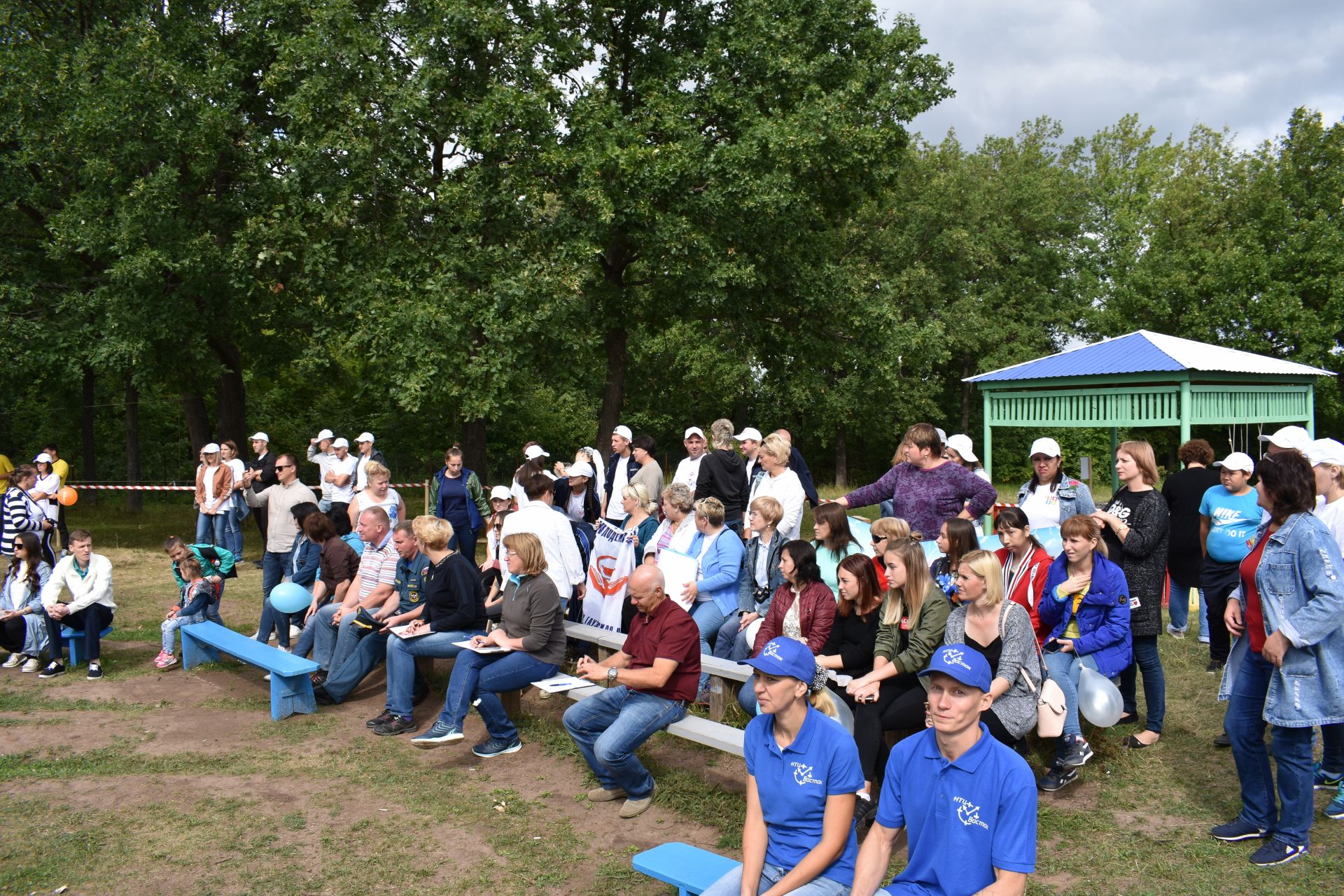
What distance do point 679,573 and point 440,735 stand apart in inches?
74.8

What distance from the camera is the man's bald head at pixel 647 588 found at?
5195 mm

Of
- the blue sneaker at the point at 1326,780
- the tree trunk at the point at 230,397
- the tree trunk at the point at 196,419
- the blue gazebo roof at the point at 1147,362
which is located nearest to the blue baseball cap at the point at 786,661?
the blue sneaker at the point at 1326,780

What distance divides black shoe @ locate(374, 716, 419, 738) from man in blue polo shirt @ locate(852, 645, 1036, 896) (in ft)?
14.8

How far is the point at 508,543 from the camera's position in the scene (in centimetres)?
616

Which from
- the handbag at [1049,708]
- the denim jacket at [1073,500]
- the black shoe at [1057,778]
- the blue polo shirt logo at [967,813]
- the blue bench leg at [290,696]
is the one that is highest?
the denim jacket at [1073,500]

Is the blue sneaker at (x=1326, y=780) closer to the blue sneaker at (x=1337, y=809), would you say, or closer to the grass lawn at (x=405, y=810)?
the blue sneaker at (x=1337, y=809)

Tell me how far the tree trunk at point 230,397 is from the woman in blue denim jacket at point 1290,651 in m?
18.3

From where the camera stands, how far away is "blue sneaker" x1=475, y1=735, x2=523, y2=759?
20.6 feet

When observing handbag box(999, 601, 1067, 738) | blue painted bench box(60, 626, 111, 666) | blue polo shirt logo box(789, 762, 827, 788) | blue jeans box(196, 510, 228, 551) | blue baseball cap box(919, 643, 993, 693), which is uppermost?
blue baseball cap box(919, 643, 993, 693)

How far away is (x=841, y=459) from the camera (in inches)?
1350

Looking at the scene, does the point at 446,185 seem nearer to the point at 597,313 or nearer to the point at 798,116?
the point at 597,313

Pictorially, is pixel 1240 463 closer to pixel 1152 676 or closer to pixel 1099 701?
pixel 1152 676

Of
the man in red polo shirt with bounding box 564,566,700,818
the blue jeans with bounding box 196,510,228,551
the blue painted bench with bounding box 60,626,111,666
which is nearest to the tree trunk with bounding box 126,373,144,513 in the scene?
the blue jeans with bounding box 196,510,228,551

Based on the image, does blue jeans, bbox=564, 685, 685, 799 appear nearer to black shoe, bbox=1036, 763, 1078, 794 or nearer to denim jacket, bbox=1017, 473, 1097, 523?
black shoe, bbox=1036, 763, 1078, 794
